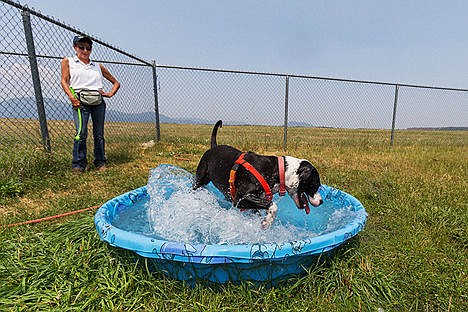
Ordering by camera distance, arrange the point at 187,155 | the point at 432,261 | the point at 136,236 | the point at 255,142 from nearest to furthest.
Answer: the point at 136,236 → the point at 432,261 → the point at 187,155 → the point at 255,142

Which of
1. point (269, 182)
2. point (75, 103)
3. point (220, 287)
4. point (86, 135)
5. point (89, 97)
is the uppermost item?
point (89, 97)

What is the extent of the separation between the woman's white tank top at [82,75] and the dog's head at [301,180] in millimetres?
3623

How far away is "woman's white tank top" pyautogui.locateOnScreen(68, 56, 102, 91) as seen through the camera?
14.4ft

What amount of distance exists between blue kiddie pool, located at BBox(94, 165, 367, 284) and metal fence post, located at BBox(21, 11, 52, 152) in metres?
2.24

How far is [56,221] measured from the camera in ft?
9.84

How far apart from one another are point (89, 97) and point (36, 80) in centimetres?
81

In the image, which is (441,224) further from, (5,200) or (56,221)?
(5,200)

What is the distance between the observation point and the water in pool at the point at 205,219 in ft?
8.23

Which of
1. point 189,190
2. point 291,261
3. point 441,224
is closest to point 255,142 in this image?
point 189,190

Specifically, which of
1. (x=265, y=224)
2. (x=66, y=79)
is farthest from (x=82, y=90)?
(x=265, y=224)

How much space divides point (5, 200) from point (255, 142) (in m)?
6.62

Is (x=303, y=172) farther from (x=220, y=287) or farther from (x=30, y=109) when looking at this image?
(x=30, y=109)

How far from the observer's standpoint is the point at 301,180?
105 inches

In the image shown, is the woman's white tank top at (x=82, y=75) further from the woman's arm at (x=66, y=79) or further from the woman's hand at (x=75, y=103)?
the woman's hand at (x=75, y=103)
